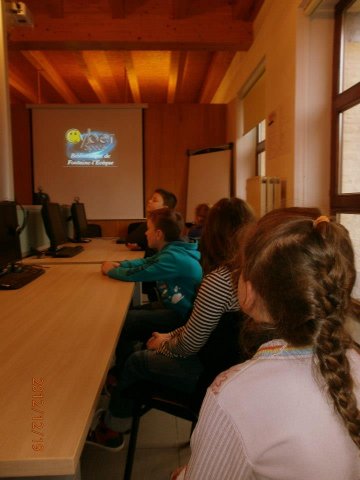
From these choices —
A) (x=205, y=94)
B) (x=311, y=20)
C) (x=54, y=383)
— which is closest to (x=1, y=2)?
(x=311, y=20)

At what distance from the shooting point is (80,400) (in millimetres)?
815

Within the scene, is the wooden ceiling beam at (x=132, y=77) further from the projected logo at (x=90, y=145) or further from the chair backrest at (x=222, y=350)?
the chair backrest at (x=222, y=350)

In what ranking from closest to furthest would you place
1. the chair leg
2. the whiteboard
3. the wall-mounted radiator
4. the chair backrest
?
the chair backrest
the chair leg
the wall-mounted radiator
the whiteboard

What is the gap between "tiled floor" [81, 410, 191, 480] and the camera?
1646mm

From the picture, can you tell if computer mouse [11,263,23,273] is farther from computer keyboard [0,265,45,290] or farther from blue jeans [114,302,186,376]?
blue jeans [114,302,186,376]

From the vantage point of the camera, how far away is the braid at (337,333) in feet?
1.96

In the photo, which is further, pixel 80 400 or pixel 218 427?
pixel 80 400

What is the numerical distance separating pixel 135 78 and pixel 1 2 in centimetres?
388

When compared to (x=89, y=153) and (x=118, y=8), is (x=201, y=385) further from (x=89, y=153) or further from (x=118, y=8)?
(x=89, y=153)

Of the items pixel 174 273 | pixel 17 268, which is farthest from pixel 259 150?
pixel 17 268

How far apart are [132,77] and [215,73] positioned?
4.37 ft

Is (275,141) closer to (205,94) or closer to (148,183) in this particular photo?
(148,183)

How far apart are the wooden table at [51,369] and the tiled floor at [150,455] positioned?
2.33ft

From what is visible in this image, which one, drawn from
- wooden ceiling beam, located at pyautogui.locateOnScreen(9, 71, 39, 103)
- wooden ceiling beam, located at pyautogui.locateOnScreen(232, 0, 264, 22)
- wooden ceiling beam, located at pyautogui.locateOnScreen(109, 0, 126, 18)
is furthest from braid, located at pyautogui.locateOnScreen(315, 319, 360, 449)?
wooden ceiling beam, located at pyautogui.locateOnScreen(9, 71, 39, 103)
